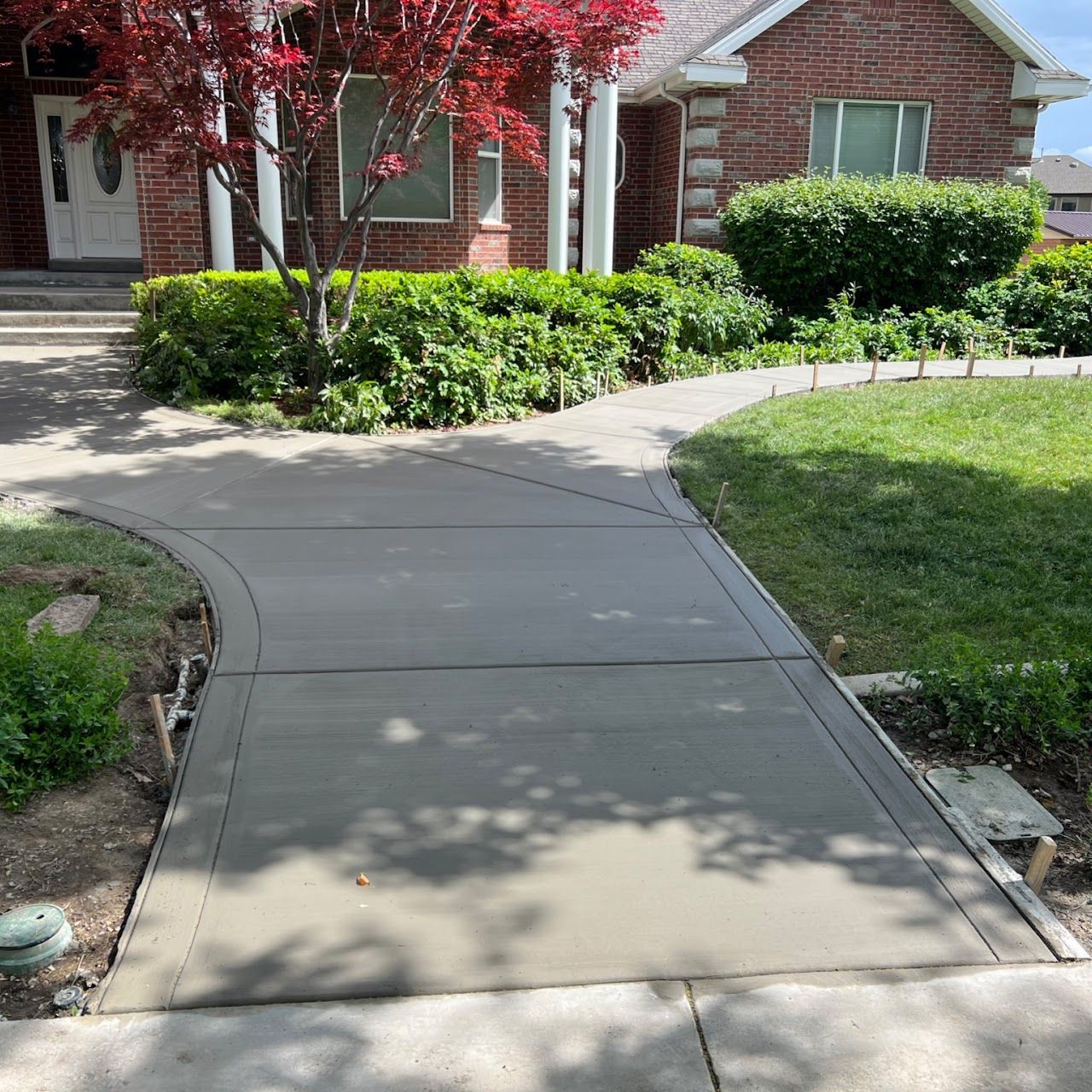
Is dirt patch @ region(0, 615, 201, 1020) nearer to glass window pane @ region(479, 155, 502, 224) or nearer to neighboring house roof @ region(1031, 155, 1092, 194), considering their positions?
glass window pane @ region(479, 155, 502, 224)

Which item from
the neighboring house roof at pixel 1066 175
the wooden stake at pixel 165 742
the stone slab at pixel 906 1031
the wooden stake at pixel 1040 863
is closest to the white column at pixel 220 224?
the wooden stake at pixel 165 742

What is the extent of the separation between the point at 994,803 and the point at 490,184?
41.6ft

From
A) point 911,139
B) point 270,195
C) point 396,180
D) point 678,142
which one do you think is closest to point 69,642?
point 270,195

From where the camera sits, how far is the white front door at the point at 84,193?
48.1ft

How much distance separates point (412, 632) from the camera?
4.68m

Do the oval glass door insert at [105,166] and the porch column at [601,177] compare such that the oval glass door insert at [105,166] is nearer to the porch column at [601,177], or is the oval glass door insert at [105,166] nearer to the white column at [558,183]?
the white column at [558,183]

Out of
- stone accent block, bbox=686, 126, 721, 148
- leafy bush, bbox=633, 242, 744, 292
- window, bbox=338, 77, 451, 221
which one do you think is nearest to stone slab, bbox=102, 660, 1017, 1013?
leafy bush, bbox=633, 242, 744, 292

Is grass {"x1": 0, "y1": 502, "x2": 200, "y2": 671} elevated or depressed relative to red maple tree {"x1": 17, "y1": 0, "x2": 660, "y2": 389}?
depressed

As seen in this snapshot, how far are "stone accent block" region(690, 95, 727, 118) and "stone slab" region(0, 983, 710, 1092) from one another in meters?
14.6

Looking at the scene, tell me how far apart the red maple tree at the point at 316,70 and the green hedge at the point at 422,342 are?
51cm

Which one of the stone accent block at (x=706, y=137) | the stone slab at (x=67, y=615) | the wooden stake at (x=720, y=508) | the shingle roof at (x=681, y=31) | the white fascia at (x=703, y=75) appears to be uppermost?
the shingle roof at (x=681, y=31)

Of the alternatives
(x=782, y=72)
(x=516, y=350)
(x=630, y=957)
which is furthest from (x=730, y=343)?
(x=630, y=957)

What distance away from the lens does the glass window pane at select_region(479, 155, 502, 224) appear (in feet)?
47.5

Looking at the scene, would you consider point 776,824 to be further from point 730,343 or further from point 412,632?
point 730,343
